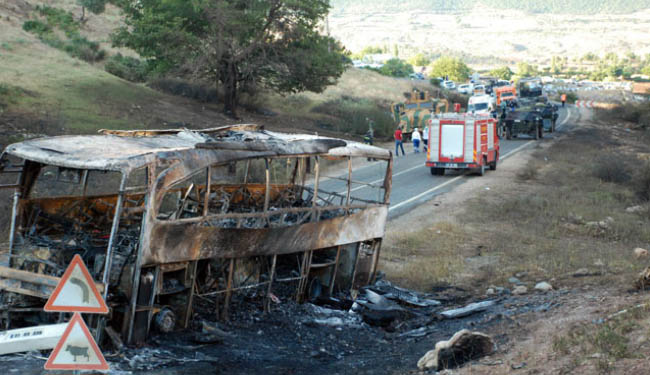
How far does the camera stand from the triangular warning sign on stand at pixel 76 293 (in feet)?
21.3

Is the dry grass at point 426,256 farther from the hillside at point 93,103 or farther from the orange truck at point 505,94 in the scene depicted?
the orange truck at point 505,94

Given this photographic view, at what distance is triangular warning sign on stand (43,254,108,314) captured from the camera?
21.3 feet

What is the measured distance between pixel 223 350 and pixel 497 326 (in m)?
3.71

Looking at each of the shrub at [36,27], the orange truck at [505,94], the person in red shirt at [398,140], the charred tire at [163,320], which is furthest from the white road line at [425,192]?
the shrub at [36,27]

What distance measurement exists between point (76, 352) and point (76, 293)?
0.54 meters

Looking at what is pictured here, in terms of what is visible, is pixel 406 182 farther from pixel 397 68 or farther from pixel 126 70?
pixel 397 68

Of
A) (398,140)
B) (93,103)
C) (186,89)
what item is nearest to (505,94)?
(398,140)

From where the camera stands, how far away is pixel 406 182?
2691 cm

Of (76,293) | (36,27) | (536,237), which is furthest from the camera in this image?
(36,27)

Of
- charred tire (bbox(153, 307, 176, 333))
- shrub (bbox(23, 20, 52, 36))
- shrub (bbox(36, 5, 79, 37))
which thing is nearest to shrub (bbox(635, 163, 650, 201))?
charred tire (bbox(153, 307, 176, 333))

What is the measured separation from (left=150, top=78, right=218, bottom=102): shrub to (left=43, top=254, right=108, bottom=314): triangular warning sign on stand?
1347 inches

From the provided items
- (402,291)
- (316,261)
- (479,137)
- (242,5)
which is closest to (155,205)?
(316,261)

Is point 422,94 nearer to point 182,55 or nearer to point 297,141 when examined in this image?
point 182,55

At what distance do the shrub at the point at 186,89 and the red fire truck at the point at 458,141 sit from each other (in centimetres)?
1649
